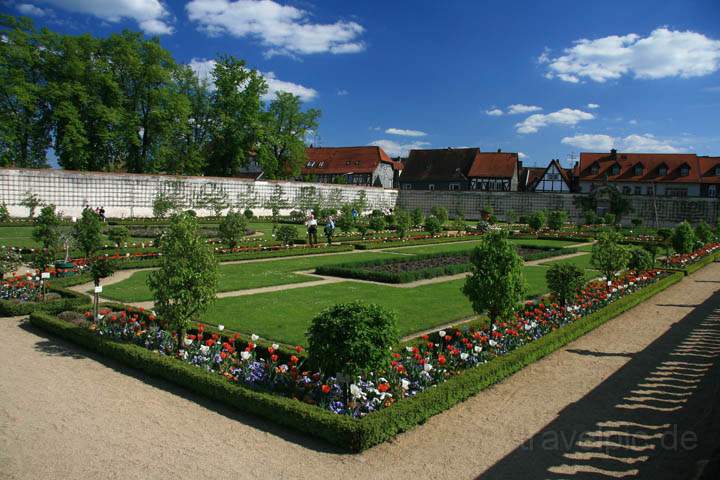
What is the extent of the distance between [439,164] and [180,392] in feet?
200

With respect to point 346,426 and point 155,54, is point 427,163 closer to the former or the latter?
point 155,54

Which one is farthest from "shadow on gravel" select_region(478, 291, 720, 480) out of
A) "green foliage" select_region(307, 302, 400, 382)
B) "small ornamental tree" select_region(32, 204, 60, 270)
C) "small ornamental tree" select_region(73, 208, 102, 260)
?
"small ornamental tree" select_region(73, 208, 102, 260)

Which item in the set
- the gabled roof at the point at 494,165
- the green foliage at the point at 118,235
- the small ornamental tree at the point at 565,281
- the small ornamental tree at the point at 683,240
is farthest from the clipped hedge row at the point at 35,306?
the gabled roof at the point at 494,165

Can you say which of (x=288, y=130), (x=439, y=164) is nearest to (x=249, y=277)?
(x=288, y=130)

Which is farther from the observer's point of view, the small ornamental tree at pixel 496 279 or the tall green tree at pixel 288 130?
the tall green tree at pixel 288 130

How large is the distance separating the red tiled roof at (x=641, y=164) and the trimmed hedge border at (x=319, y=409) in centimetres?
5141

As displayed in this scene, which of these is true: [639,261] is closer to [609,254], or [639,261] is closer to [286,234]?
[609,254]

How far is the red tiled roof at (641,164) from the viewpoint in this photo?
5319 cm

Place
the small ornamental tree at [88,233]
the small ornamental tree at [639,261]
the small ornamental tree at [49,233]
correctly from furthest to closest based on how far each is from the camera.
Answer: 1. the small ornamental tree at [88,233]
2. the small ornamental tree at [639,261]
3. the small ornamental tree at [49,233]

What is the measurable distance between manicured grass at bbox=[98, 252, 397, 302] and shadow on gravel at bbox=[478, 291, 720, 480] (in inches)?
346

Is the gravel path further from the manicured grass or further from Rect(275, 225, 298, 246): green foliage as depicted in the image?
Rect(275, 225, 298, 246): green foliage

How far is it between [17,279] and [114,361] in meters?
5.79

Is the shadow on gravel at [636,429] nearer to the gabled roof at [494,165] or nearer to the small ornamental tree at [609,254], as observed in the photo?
the small ornamental tree at [609,254]

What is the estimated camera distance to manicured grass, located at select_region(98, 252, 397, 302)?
13.3 meters
